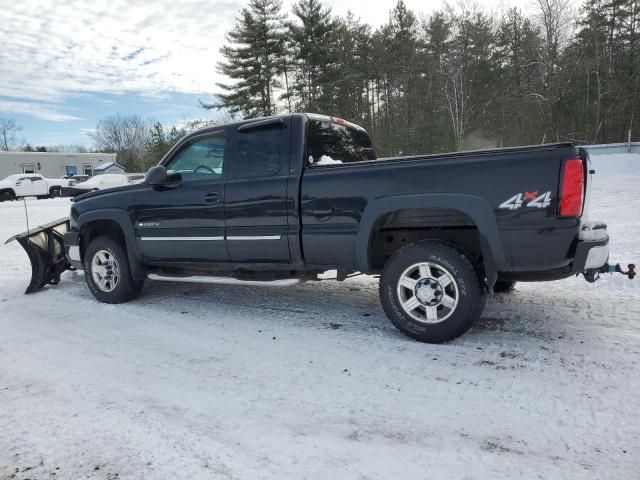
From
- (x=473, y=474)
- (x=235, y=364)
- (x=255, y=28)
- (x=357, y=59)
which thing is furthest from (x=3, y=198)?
(x=473, y=474)

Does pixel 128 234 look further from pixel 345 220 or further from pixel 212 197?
pixel 345 220

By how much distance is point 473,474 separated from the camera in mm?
2090

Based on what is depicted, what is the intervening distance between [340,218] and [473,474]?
7.43ft

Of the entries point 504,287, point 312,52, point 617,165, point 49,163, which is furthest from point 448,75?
point 49,163

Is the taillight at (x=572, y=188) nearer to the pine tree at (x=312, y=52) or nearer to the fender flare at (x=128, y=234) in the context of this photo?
the fender flare at (x=128, y=234)

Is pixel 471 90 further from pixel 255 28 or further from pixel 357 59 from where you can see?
pixel 255 28

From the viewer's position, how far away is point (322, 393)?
2932mm

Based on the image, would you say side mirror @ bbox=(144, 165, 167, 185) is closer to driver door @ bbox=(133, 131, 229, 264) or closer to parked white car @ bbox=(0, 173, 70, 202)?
driver door @ bbox=(133, 131, 229, 264)

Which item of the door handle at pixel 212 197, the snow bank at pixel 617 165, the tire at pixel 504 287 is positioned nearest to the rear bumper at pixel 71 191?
the door handle at pixel 212 197

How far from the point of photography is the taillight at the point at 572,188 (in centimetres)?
307

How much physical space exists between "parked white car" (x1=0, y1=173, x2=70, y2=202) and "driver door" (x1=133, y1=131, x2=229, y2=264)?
25939 mm

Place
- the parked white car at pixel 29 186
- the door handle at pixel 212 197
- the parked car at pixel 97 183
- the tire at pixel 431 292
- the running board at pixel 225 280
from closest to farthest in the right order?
the tire at pixel 431 292
the running board at pixel 225 280
the door handle at pixel 212 197
the parked car at pixel 97 183
the parked white car at pixel 29 186

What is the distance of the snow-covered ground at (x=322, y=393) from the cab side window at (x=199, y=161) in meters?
1.44

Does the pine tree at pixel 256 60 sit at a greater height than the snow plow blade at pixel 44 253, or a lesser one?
greater
